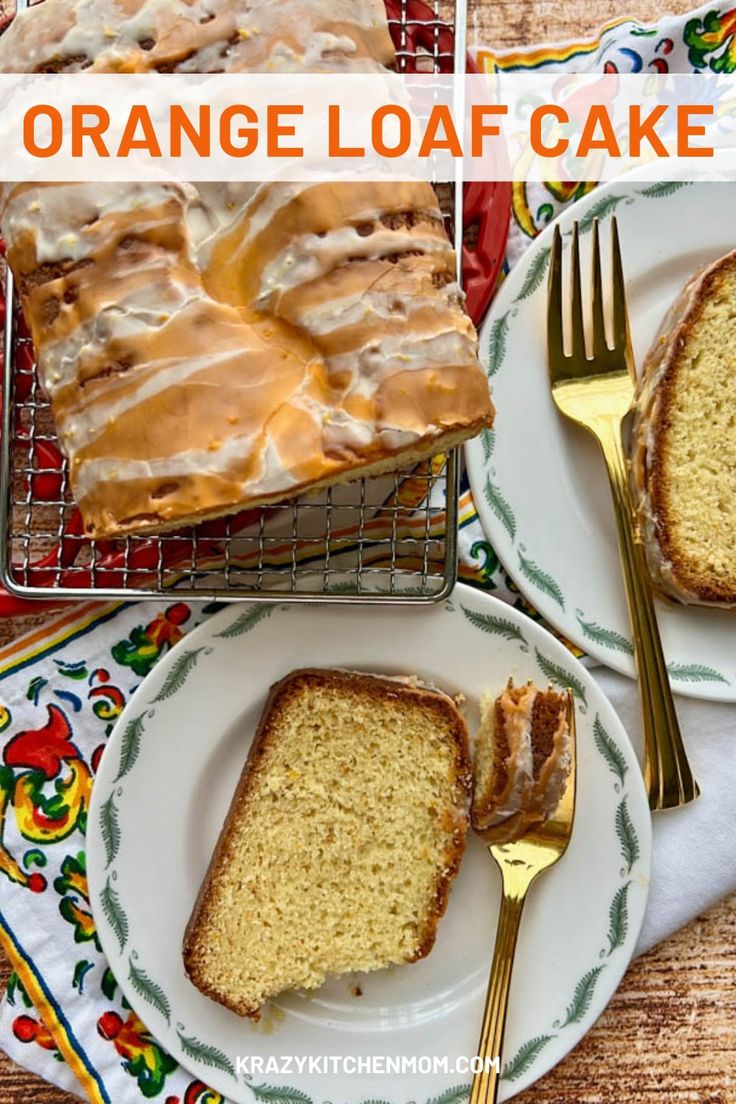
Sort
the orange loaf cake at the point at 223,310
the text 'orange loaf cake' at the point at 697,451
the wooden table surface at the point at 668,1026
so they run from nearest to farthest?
the orange loaf cake at the point at 223,310 → the text 'orange loaf cake' at the point at 697,451 → the wooden table surface at the point at 668,1026

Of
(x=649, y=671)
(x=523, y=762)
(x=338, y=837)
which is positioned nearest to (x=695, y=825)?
(x=649, y=671)

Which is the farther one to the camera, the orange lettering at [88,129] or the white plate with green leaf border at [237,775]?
the white plate with green leaf border at [237,775]

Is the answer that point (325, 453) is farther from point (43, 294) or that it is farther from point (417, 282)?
Answer: point (43, 294)

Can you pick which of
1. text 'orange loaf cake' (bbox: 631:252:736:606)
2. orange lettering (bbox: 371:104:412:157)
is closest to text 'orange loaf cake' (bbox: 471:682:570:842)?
text 'orange loaf cake' (bbox: 631:252:736:606)

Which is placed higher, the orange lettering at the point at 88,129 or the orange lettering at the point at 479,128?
the orange lettering at the point at 479,128

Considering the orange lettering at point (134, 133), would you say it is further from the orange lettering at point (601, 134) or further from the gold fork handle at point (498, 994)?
the gold fork handle at point (498, 994)

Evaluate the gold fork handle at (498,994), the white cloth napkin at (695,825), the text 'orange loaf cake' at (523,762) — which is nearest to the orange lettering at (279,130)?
the text 'orange loaf cake' at (523,762)

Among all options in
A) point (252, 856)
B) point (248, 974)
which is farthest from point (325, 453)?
point (248, 974)
